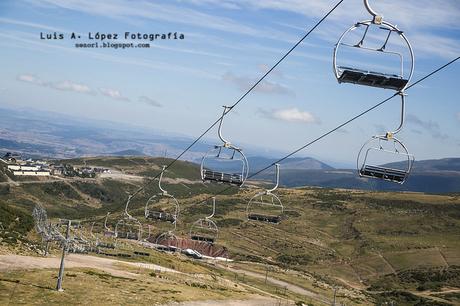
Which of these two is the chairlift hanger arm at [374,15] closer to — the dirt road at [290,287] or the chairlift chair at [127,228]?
the chairlift chair at [127,228]

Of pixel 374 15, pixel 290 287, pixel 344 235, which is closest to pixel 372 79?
pixel 374 15

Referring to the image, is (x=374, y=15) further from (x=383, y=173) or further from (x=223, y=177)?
(x=223, y=177)

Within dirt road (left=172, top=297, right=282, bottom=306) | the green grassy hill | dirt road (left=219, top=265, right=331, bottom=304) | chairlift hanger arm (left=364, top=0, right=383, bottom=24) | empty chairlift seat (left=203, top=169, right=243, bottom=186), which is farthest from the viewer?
the green grassy hill

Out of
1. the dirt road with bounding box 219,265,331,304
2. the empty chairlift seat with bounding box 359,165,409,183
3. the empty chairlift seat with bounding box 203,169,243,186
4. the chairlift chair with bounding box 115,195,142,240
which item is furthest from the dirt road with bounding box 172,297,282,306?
the empty chairlift seat with bounding box 359,165,409,183

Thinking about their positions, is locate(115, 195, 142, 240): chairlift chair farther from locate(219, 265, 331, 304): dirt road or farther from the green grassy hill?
locate(219, 265, 331, 304): dirt road

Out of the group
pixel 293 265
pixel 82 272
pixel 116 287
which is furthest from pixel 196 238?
pixel 293 265

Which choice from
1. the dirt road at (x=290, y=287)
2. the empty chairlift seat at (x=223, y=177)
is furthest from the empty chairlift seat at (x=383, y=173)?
the dirt road at (x=290, y=287)

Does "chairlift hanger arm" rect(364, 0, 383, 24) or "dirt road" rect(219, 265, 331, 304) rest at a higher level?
"chairlift hanger arm" rect(364, 0, 383, 24)
